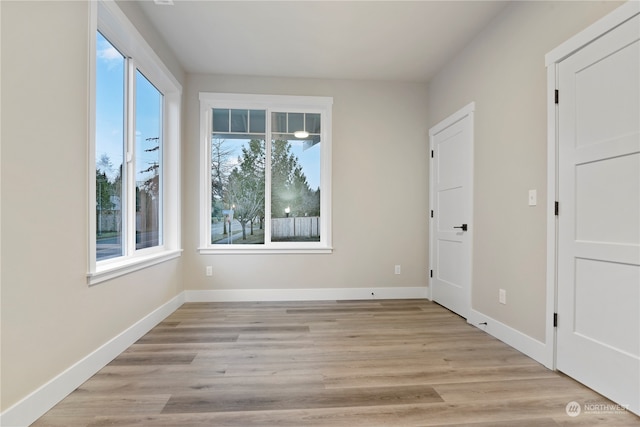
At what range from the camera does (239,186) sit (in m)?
4.03

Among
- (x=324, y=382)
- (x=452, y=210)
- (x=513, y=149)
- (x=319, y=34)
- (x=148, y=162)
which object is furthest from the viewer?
(x=452, y=210)

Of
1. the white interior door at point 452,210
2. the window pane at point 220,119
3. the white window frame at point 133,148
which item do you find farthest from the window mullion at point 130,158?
the white interior door at point 452,210

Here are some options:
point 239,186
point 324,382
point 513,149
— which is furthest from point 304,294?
point 513,149

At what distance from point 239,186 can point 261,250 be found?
870 mm

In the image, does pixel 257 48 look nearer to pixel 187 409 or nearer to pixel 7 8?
pixel 7 8

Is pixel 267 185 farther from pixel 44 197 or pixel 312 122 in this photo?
pixel 44 197

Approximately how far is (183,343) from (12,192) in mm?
1646

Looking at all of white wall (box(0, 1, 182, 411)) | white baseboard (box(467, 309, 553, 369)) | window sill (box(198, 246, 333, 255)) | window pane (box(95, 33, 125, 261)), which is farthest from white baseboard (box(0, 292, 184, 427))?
white baseboard (box(467, 309, 553, 369))

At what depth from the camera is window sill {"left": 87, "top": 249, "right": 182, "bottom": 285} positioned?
204cm

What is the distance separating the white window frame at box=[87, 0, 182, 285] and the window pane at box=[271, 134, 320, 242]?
1169mm

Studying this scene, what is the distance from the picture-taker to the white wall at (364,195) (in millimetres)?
3910

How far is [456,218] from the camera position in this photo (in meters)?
3.39

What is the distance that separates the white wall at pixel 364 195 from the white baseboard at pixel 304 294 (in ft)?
0.21

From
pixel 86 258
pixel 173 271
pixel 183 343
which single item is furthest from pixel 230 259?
pixel 86 258
